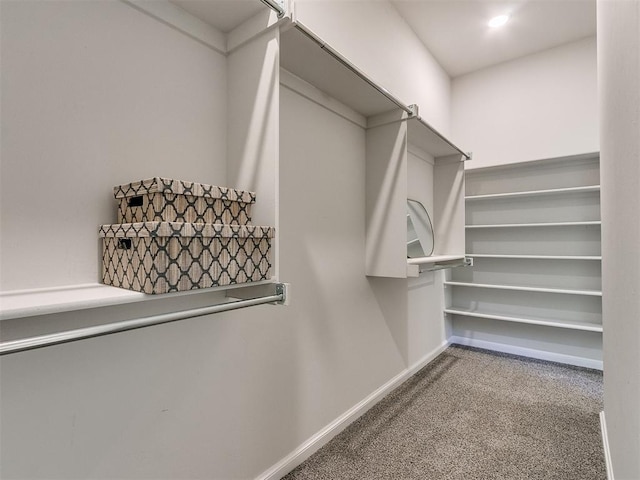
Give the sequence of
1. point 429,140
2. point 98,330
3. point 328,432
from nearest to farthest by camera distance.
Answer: point 98,330 → point 328,432 → point 429,140

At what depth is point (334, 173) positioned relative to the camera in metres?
1.79

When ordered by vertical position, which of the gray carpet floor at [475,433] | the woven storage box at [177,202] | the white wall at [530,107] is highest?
the white wall at [530,107]

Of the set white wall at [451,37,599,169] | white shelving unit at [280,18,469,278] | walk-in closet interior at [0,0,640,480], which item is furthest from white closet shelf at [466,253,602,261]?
walk-in closet interior at [0,0,640,480]

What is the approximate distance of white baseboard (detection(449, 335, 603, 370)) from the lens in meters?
2.85

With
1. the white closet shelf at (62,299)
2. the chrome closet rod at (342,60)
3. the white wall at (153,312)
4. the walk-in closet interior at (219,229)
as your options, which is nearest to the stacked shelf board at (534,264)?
the walk-in closet interior at (219,229)

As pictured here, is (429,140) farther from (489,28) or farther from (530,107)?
(530,107)

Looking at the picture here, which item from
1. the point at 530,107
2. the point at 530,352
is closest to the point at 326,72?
the point at 530,107

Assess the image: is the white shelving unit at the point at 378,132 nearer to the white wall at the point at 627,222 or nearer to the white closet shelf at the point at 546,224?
the white closet shelf at the point at 546,224

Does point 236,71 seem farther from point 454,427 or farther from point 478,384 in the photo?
point 478,384

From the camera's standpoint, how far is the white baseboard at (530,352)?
285 cm

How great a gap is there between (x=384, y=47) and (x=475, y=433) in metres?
2.49

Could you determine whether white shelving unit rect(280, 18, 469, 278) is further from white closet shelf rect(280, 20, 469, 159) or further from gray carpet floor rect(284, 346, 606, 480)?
gray carpet floor rect(284, 346, 606, 480)

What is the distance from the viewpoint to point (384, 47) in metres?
2.29

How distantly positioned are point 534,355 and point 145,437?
3295 mm
